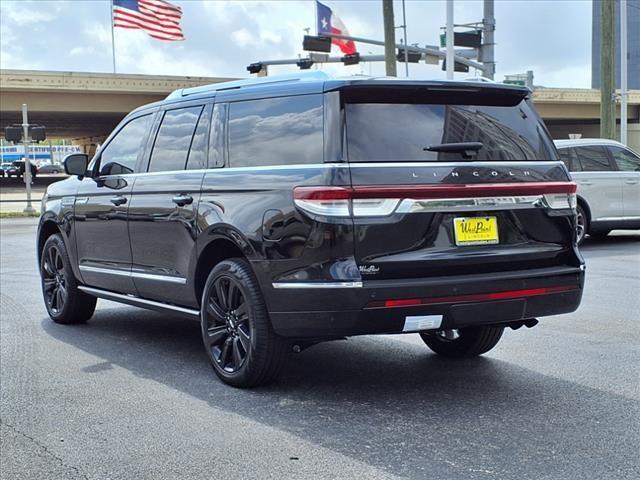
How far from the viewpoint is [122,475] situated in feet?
13.3

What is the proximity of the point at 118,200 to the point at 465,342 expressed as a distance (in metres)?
2.94

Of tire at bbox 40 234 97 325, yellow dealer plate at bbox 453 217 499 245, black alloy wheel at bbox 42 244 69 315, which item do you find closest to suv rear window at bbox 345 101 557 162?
yellow dealer plate at bbox 453 217 499 245

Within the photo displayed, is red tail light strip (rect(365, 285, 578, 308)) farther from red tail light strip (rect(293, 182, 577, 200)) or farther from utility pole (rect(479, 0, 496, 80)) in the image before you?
utility pole (rect(479, 0, 496, 80))

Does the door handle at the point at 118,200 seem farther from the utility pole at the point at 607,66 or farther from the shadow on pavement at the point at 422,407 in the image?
the utility pole at the point at 607,66

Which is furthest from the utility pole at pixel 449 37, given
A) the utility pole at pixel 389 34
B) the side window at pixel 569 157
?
the side window at pixel 569 157

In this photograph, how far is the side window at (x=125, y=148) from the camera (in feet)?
22.7

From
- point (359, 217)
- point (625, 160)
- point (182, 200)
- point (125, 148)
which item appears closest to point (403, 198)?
point (359, 217)

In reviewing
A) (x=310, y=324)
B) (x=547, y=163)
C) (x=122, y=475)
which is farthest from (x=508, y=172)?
(x=122, y=475)

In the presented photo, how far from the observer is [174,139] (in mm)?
6430

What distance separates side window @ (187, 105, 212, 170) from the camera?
19.7 feet

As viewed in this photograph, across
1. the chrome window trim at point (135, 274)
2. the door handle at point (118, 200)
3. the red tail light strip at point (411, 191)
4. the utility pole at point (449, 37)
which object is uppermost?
the utility pole at point (449, 37)

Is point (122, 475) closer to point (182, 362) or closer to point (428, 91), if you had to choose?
point (182, 362)

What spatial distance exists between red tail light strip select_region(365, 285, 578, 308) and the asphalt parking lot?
0.64 m

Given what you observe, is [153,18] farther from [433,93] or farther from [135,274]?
[433,93]
